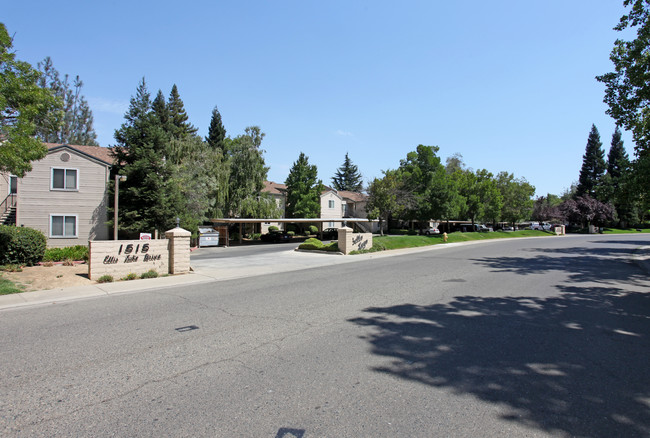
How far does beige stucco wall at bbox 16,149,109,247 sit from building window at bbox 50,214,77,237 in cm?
19

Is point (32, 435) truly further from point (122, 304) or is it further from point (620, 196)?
point (620, 196)

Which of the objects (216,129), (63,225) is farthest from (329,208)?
(63,225)

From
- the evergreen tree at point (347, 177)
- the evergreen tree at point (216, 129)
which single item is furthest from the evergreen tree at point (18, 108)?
the evergreen tree at point (347, 177)

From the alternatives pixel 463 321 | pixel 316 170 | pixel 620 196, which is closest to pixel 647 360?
pixel 463 321

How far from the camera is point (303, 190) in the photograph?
45812mm

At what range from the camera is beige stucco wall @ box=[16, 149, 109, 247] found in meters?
20.3

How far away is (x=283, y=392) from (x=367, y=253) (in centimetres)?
1815

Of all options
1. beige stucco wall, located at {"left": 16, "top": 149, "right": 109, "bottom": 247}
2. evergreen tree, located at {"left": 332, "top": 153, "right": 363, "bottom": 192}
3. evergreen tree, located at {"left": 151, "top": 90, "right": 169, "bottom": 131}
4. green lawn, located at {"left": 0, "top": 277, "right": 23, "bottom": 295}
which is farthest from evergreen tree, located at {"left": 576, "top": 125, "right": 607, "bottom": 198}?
green lawn, located at {"left": 0, "top": 277, "right": 23, "bottom": 295}

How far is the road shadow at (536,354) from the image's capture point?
11.0ft

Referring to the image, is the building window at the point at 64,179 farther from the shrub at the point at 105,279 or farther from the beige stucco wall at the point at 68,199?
the shrub at the point at 105,279

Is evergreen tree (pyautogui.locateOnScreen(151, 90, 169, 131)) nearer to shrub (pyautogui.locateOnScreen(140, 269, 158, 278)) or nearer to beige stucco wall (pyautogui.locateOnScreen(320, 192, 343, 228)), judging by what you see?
beige stucco wall (pyautogui.locateOnScreen(320, 192, 343, 228))

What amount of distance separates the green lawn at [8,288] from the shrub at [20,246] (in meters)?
4.03

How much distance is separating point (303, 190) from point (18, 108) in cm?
3518

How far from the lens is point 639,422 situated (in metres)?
3.14
